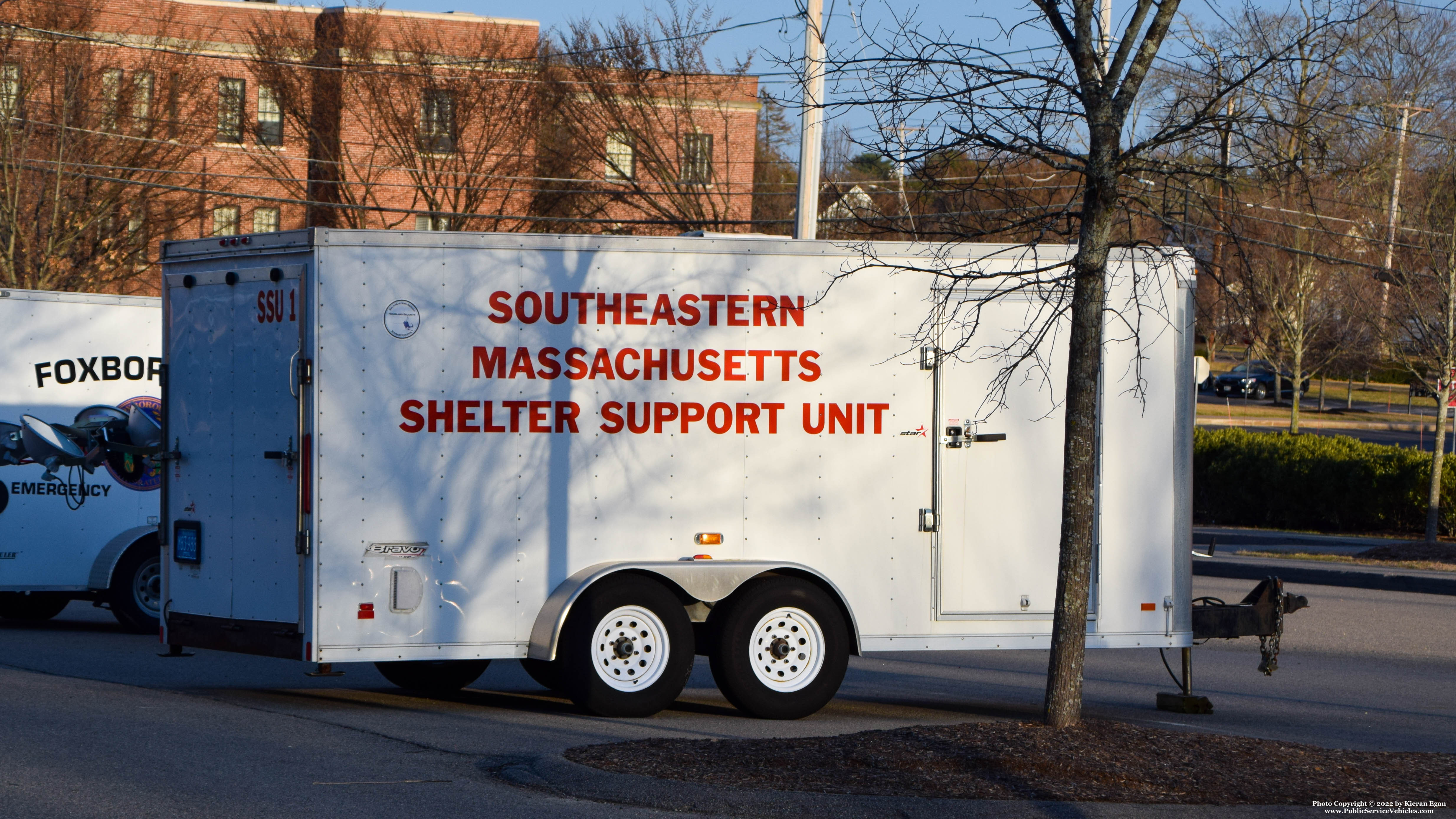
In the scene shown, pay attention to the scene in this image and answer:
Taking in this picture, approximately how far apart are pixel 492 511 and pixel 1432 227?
18750 mm

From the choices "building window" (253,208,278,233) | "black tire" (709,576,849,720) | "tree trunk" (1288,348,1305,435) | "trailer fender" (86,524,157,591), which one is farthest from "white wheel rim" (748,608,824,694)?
"building window" (253,208,278,233)

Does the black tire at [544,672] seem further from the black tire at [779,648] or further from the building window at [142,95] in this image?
the building window at [142,95]

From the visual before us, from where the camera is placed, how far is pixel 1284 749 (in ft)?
25.8

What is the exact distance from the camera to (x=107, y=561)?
44.4 ft

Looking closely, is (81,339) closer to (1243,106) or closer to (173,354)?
(173,354)

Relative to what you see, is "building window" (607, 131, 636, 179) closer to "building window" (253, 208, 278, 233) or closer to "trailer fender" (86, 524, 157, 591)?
"building window" (253, 208, 278, 233)

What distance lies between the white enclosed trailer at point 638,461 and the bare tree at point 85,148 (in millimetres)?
18895

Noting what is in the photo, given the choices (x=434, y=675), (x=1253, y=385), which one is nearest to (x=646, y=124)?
(x=434, y=675)

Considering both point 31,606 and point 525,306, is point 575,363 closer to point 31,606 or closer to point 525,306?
point 525,306

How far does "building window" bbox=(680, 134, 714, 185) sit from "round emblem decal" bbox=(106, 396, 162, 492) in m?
20.4

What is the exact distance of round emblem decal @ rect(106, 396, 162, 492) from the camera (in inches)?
539

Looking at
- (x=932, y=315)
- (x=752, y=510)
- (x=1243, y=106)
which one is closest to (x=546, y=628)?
(x=752, y=510)

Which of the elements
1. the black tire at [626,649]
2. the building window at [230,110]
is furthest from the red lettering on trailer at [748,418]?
the building window at [230,110]

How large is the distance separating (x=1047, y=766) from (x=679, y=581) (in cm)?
286
